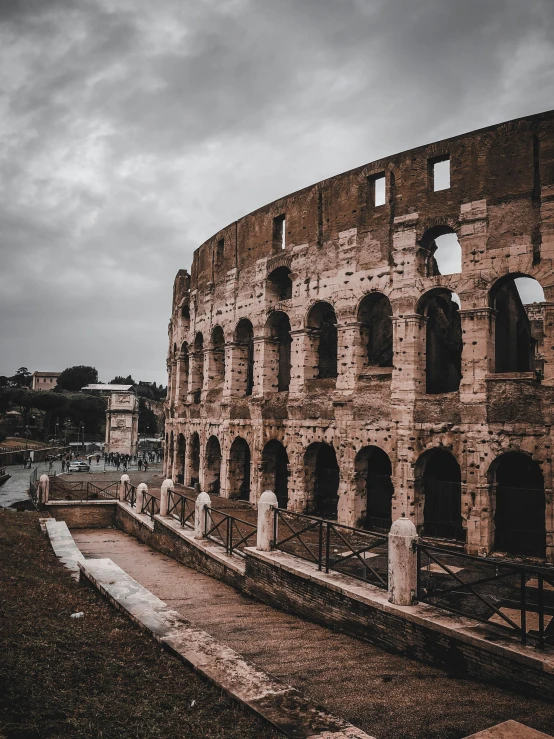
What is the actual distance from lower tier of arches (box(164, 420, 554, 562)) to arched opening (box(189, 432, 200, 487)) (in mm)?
3348

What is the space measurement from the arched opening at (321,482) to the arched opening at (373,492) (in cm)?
128

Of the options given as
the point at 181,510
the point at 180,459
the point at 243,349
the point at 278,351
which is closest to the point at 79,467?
the point at 180,459

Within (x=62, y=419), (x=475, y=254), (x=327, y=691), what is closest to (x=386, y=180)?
(x=475, y=254)

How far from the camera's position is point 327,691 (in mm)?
5727

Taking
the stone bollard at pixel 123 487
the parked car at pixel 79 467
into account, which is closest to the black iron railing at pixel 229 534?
the stone bollard at pixel 123 487

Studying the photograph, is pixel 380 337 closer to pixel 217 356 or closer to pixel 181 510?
pixel 217 356

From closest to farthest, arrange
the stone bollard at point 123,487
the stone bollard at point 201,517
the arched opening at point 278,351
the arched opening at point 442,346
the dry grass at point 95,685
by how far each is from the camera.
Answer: the dry grass at point 95,685, the stone bollard at point 201,517, the arched opening at point 442,346, the arched opening at point 278,351, the stone bollard at point 123,487

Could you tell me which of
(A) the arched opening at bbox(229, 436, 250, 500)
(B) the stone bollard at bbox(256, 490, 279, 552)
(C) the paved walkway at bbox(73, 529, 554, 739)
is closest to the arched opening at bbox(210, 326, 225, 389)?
(A) the arched opening at bbox(229, 436, 250, 500)

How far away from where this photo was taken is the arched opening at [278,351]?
67.4 feet

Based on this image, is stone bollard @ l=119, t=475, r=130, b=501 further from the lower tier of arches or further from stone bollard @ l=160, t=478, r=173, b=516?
stone bollard @ l=160, t=478, r=173, b=516

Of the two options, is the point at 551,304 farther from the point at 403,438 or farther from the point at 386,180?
the point at 386,180

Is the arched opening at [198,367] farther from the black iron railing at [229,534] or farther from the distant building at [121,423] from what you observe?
the distant building at [121,423]

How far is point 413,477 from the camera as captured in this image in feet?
49.8

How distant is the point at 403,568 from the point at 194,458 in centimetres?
1971
